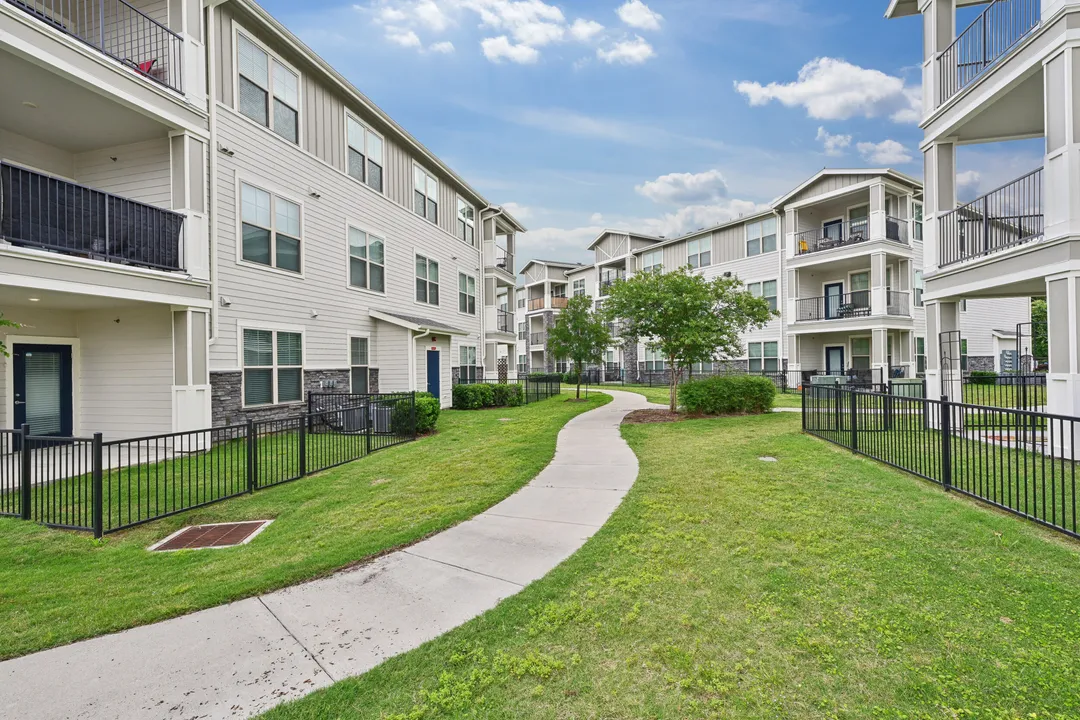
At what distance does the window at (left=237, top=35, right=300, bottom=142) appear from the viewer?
11352mm

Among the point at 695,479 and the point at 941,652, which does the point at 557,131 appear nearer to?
the point at 695,479

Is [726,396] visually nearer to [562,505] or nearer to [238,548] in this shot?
[562,505]

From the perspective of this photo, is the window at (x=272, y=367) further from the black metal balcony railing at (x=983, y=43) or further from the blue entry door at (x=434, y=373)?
the black metal balcony railing at (x=983, y=43)

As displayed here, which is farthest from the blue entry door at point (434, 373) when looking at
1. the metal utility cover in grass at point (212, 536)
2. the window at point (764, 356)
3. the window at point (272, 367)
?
the window at point (764, 356)

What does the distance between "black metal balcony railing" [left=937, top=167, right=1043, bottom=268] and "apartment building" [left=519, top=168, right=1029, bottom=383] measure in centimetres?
977

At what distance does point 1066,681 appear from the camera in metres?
2.53

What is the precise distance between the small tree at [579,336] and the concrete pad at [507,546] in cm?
1682

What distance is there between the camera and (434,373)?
1759cm

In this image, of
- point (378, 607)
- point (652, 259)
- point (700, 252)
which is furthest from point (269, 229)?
point (652, 259)

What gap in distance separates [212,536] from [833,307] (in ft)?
90.3

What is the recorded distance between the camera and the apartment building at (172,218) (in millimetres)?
8102

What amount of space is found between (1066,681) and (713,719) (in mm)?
1881

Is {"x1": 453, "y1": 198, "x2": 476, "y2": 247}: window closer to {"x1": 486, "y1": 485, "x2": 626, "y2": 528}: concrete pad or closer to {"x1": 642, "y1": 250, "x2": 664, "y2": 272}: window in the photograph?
{"x1": 642, "y1": 250, "x2": 664, "y2": 272}: window

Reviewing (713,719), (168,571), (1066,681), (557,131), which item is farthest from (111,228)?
(557,131)
